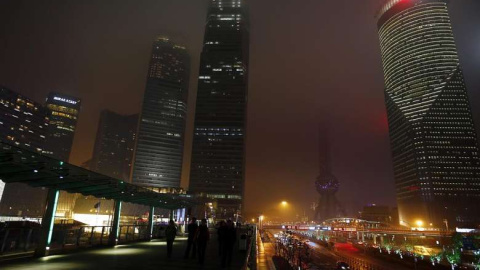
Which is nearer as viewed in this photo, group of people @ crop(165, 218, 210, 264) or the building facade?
group of people @ crop(165, 218, 210, 264)

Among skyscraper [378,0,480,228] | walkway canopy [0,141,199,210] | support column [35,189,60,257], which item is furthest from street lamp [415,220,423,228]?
support column [35,189,60,257]

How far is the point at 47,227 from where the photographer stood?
1562 cm

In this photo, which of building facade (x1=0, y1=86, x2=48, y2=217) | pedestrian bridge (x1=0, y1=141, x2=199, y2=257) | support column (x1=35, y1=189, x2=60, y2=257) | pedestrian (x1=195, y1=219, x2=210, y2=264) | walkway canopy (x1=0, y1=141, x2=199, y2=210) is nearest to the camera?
walkway canopy (x1=0, y1=141, x2=199, y2=210)

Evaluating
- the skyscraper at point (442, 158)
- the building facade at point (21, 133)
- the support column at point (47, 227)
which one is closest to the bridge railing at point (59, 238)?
the support column at point (47, 227)

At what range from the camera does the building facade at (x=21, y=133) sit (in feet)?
521

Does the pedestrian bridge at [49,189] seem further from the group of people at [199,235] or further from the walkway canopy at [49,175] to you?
the group of people at [199,235]

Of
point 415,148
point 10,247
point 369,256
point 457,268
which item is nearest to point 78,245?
point 10,247

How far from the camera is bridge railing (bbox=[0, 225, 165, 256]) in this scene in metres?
14.3

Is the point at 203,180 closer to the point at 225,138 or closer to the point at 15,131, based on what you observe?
the point at 225,138

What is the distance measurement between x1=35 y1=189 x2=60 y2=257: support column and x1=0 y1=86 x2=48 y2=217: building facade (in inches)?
6837

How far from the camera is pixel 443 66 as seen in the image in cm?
19800

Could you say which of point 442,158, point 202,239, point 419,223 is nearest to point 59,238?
point 202,239

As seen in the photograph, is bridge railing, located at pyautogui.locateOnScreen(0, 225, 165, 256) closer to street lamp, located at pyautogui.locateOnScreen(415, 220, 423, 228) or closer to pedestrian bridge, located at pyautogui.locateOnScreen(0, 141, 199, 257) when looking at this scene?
pedestrian bridge, located at pyautogui.locateOnScreen(0, 141, 199, 257)

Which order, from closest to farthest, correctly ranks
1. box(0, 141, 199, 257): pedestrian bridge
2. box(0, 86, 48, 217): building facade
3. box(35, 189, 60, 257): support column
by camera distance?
box(0, 141, 199, 257): pedestrian bridge → box(35, 189, 60, 257): support column → box(0, 86, 48, 217): building facade
